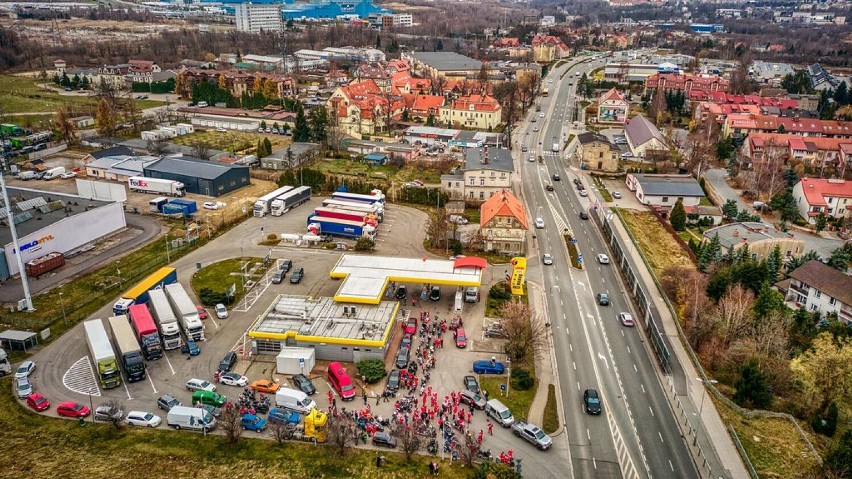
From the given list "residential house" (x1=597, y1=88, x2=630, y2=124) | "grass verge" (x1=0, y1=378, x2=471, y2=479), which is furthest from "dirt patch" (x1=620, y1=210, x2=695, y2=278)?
"residential house" (x1=597, y1=88, x2=630, y2=124)

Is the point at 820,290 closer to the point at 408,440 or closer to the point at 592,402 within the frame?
the point at 592,402

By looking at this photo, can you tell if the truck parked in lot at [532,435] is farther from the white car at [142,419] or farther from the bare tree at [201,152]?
the bare tree at [201,152]

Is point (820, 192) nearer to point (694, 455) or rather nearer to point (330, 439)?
point (694, 455)

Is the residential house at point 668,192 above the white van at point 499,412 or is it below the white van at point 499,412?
above

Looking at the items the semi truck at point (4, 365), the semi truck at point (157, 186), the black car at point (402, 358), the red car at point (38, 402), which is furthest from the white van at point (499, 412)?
the semi truck at point (157, 186)

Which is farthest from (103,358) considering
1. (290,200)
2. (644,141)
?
(644,141)

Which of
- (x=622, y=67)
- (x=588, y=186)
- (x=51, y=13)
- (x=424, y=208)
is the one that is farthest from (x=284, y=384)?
(x=51, y=13)

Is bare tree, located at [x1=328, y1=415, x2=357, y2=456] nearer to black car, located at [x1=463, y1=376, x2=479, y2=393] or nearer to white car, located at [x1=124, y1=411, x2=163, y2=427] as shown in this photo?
black car, located at [x1=463, y1=376, x2=479, y2=393]
